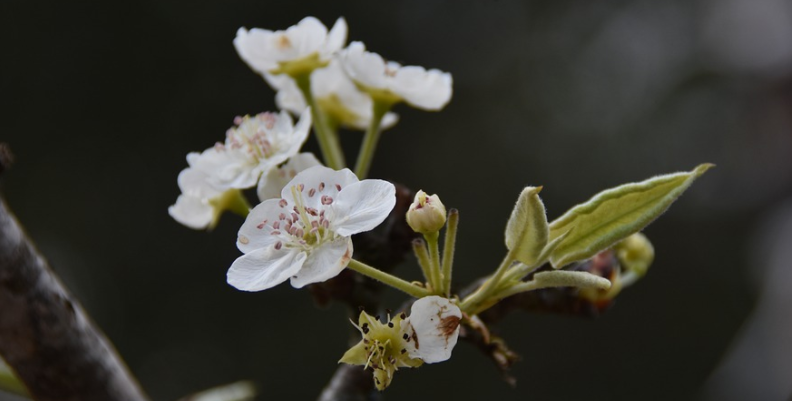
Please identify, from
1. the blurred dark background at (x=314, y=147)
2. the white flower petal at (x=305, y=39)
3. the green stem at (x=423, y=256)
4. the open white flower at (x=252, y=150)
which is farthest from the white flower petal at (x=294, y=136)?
the blurred dark background at (x=314, y=147)

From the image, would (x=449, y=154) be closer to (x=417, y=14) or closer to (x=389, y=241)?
Answer: (x=417, y=14)

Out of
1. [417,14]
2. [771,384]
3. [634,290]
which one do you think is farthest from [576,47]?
[771,384]

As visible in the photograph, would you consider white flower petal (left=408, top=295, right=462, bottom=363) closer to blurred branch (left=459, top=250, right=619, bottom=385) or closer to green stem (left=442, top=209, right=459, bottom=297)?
green stem (left=442, top=209, right=459, bottom=297)

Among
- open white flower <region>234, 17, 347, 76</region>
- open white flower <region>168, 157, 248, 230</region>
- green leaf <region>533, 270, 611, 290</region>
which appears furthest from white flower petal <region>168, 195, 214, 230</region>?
green leaf <region>533, 270, 611, 290</region>

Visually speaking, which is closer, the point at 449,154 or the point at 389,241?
the point at 389,241

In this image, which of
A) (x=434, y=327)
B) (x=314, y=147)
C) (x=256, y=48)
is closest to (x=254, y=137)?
(x=256, y=48)


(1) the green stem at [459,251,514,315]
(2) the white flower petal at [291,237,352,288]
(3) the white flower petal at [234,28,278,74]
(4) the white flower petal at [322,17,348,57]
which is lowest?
(1) the green stem at [459,251,514,315]

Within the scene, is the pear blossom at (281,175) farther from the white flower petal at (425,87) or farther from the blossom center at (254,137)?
the white flower petal at (425,87)

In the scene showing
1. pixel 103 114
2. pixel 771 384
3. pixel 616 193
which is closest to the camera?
pixel 616 193
